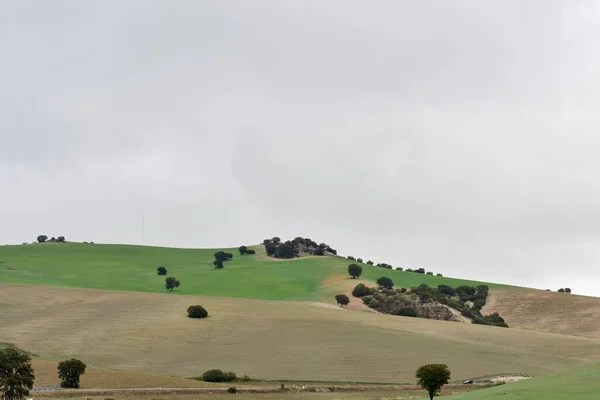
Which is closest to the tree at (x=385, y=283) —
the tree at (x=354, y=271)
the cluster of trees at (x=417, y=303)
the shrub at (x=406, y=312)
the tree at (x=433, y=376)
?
the cluster of trees at (x=417, y=303)

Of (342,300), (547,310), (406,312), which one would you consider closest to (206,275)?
(342,300)

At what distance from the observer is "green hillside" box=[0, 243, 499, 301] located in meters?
151

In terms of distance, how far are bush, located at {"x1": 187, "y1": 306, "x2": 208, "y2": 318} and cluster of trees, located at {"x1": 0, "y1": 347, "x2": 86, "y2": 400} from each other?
40.2 metres

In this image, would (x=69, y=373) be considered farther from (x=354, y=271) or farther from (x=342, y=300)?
(x=354, y=271)

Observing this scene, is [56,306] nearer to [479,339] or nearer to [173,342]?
[173,342]

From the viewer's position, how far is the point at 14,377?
55969 millimetres

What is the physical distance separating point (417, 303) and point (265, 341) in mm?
50782

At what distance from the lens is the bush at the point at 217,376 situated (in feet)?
237

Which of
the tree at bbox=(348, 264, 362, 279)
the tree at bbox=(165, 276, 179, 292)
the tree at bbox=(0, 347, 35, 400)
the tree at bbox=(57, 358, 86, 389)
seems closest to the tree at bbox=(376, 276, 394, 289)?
the tree at bbox=(348, 264, 362, 279)

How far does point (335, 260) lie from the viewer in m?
192

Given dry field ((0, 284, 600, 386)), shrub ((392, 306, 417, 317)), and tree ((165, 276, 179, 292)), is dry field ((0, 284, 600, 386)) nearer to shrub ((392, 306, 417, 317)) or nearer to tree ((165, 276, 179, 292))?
shrub ((392, 306, 417, 317))

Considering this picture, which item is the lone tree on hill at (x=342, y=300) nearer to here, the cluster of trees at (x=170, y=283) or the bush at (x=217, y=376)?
the cluster of trees at (x=170, y=283)

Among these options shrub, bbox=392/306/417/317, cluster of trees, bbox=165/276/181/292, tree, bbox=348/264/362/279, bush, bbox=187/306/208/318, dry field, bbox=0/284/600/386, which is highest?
tree, bbox=348/264/362/279

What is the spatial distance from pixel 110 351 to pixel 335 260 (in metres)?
112
